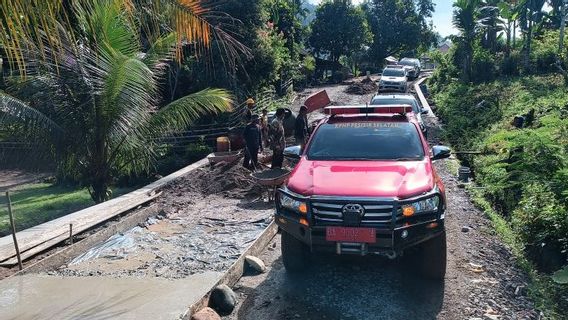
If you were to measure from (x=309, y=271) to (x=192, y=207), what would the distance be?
4194mm

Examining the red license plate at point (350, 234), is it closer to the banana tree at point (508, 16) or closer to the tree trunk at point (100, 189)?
the tree trunk at point (100, 189)

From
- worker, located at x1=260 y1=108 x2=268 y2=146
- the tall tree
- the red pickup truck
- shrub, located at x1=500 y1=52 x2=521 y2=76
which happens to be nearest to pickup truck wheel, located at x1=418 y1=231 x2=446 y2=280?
the red pickup truck

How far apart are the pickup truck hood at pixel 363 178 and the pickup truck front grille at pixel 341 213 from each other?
113 mm

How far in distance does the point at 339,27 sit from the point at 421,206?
132ft

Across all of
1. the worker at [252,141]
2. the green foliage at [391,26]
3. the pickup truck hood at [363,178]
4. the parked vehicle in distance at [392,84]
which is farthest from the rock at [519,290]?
the green foliage at [391,26]

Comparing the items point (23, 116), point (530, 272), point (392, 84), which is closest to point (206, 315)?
point (530, 272)

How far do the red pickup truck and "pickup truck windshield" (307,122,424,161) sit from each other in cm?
1

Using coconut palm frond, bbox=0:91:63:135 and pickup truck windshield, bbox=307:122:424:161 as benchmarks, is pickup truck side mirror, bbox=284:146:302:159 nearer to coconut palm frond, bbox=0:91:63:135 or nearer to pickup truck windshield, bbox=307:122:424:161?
pickup truck windshield, bbox=307:122:424:161

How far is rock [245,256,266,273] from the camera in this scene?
6.52 meters

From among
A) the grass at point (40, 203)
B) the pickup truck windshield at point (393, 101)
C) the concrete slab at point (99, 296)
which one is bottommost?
the grass at point (40, 203)

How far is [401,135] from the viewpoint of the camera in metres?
6.62

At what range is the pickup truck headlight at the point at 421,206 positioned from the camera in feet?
17.0

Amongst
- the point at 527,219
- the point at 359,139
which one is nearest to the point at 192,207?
the point at 359,139

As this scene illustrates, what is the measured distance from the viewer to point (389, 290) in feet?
18.7
